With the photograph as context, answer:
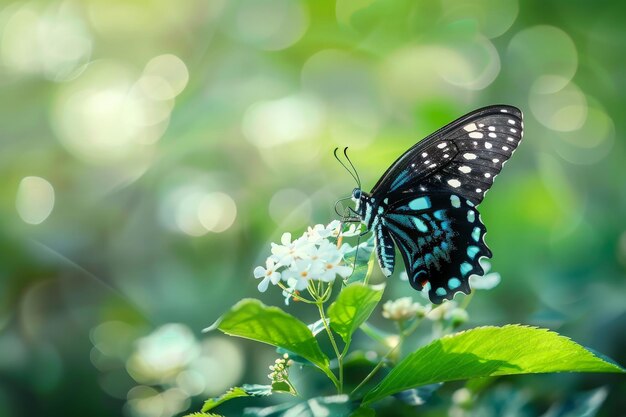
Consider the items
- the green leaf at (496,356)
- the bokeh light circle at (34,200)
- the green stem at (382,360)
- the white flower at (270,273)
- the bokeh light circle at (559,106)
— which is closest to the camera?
the green leaf at (496,356)

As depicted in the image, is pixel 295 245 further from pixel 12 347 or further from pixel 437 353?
pixel 12 347

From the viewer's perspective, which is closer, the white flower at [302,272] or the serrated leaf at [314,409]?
the serrated leaf at [314,409]

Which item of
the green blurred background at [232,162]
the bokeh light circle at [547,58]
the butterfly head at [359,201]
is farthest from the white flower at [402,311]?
the bokeh light circle at [547,58]

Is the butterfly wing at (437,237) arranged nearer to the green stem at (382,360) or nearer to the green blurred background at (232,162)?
the green stem at (382,360)

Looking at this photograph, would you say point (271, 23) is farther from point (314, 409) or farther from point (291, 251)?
point (314, 409)

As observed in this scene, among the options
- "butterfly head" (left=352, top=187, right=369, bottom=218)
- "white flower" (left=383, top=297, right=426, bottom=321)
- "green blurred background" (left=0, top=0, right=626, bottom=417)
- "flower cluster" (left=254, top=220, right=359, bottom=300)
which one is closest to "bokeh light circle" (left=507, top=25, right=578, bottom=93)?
"green blurred background" (left=0, top=0, right=626, bottom=417)

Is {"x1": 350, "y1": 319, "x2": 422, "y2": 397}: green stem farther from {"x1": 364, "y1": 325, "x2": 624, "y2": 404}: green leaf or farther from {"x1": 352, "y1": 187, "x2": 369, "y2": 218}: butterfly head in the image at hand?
{"x1": 352, "y1": 187, "x2": 369, "y2": 218}: butterfly head
